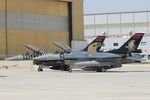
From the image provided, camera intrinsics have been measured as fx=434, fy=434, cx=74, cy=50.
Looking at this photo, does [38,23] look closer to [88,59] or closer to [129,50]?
[88,59]

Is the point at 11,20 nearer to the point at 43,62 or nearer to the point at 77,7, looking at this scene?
the point at 77,7

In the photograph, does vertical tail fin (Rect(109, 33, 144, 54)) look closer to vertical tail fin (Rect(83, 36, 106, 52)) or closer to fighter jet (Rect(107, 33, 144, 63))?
fighter jet (Rect(107, 33, 144, 63))

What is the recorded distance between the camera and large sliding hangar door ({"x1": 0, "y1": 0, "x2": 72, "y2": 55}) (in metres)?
67.6

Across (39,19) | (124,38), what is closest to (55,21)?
(39,19)

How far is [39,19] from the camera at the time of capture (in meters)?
72.1

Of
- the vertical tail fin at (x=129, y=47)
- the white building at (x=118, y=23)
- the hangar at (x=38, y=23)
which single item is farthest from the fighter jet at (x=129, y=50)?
the white building at (x=118, y=23)

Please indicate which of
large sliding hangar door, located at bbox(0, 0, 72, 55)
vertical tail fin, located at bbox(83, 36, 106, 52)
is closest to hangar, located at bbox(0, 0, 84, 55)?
large sliding hangar door, located at bbox(0, 0, 72, 55)

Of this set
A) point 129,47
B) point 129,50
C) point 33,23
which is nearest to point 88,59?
point 129,50

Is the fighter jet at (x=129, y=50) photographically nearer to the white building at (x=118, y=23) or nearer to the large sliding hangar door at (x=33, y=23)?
the large sliding hangar door at (x=33, y=23)

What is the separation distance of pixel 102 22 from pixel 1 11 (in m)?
38.5

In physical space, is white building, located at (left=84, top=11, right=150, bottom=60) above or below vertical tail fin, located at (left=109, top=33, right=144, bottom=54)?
above

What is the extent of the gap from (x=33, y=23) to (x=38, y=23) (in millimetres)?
958

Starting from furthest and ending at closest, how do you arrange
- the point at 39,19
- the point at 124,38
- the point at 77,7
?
the point at 124,38
the point at 77,7
the point at 39,19

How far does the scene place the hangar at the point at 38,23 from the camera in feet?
222
